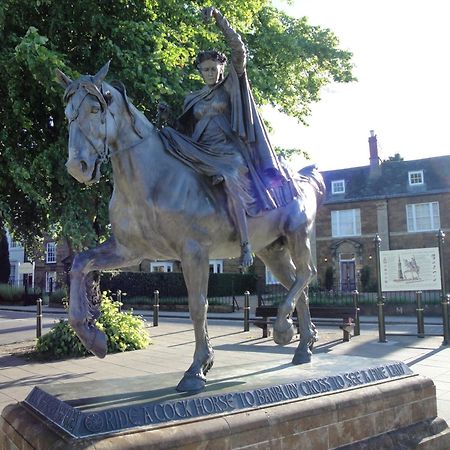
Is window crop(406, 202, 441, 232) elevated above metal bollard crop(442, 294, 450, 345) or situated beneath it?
elevated above

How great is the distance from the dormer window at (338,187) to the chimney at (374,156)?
2.38 meters

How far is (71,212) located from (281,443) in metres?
7.18

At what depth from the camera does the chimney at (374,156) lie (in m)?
39.1

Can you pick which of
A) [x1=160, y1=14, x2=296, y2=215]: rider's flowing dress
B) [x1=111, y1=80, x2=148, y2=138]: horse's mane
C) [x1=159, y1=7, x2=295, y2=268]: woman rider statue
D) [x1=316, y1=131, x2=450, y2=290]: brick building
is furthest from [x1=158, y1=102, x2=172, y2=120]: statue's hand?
[x1=316, y1=131, x2=450, y2=290]: brick building

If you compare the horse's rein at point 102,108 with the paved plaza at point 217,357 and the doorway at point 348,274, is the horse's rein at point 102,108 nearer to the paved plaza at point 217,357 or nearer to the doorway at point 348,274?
the paved plaza at point 217,357

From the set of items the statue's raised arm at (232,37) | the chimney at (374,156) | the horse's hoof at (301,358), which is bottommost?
the horse's hoof at (301,358)

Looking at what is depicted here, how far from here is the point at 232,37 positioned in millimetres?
4426

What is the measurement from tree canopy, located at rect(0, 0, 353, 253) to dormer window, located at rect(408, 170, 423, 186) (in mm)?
28072

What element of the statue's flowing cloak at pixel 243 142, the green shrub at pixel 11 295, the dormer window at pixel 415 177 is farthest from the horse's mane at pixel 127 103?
the dormer window at pixel 415 177

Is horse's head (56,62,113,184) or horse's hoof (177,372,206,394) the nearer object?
horse's head (56,62,113,184)

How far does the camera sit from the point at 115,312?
11.6m

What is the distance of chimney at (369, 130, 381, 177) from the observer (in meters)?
39.1

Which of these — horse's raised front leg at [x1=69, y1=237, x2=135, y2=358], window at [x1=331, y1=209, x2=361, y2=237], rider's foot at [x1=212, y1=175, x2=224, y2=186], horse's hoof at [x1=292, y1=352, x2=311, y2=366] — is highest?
window at [x1=331, y1=209, x2=361, y2=237]

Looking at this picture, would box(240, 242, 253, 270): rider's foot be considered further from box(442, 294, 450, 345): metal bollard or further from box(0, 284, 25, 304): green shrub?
box(0, 284, 25, 304): green shrub
